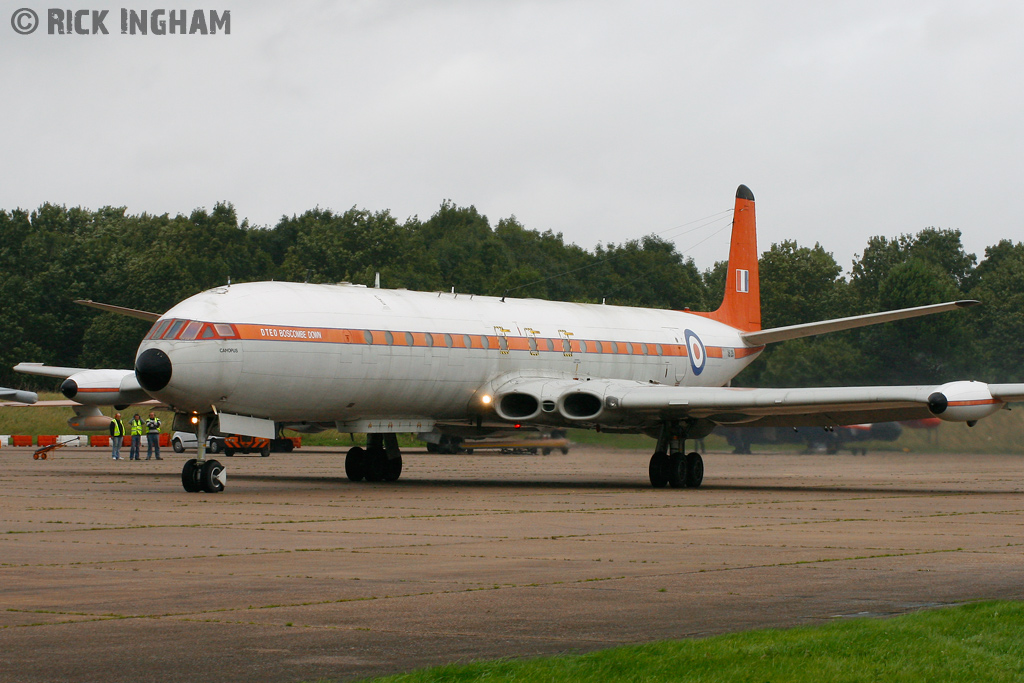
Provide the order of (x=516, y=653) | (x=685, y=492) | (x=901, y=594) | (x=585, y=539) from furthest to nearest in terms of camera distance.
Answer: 1. (x=685, y=492)
2. (x=585, y=539)
3. (x=901, y=594)
4. (x=516, y=653)

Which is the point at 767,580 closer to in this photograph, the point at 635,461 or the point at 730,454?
the point at 635,461

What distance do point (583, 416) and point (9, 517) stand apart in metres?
9.89

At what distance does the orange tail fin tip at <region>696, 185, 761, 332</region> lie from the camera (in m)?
29.7

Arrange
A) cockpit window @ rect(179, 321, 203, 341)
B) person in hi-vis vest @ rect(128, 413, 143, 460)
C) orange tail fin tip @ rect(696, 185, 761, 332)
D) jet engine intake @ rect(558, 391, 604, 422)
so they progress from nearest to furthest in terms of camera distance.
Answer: cockpit window @ rect(179, 321, 203, 341), jet engine intake @ rect(558, 391, 604, 422), orange tail fin tip @ rect(696, 185, 761, 332), person in hi-vis vest @ rect(128, 413, 143, 460)

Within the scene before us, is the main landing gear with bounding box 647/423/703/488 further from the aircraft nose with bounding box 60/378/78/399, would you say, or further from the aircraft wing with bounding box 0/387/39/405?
the aircraft wing with bounding box 0/387/39/405

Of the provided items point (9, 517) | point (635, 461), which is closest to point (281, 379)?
point (9, 517)

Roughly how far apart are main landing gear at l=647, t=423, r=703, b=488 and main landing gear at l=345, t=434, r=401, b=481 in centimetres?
453

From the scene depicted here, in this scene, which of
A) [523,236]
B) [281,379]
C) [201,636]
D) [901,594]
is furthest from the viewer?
[523,236]

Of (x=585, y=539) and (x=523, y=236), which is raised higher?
(x=523, y=236)

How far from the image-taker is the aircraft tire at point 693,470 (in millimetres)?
22062

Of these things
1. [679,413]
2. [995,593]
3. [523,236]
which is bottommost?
[995,593]

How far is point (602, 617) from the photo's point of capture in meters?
7.79

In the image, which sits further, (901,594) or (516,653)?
(901,594)

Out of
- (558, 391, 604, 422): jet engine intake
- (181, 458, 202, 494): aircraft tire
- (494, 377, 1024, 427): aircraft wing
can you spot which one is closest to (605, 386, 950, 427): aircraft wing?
(494, 377, 1024, 427): aircraft wing
